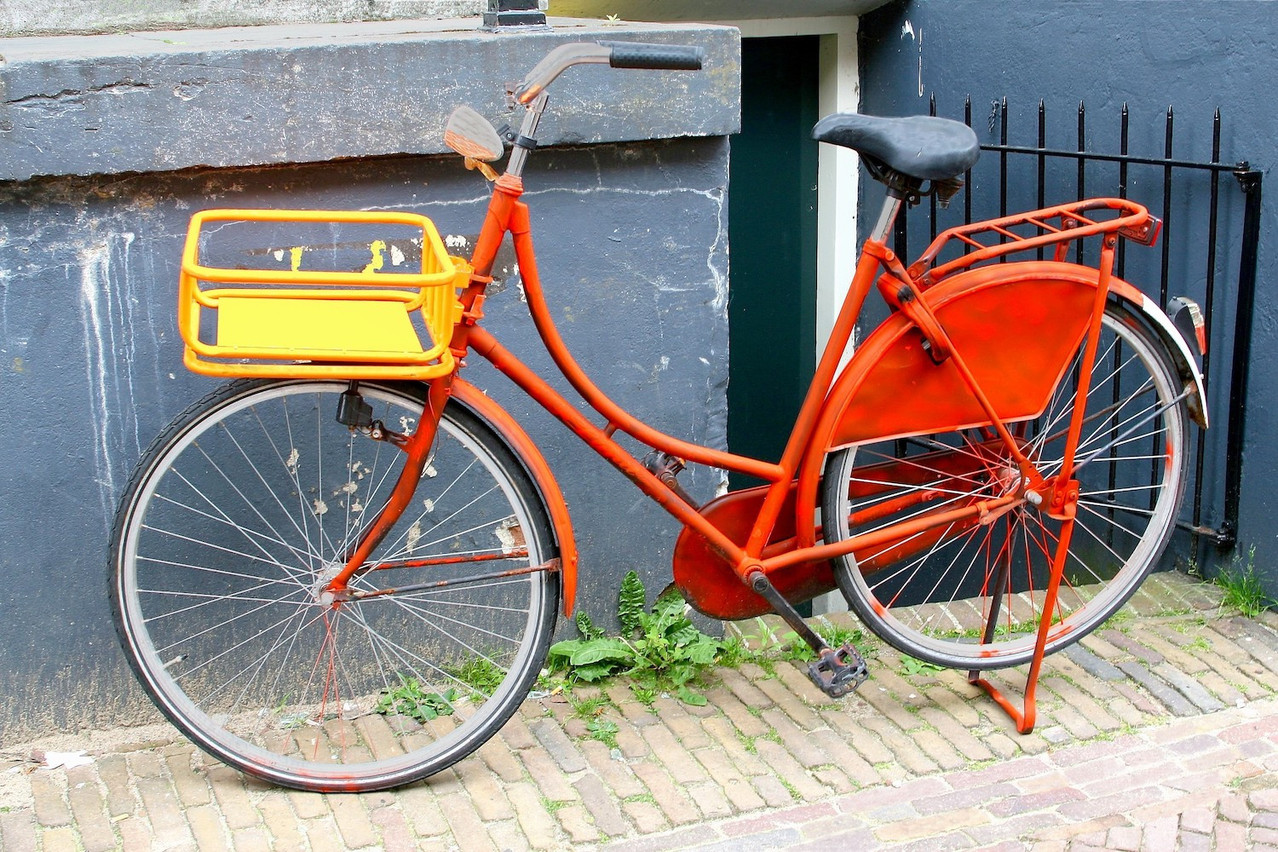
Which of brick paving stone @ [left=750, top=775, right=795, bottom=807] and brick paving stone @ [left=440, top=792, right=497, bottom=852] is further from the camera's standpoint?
brick paving stone @ [left=750, top=775, right=795, bottom=807]

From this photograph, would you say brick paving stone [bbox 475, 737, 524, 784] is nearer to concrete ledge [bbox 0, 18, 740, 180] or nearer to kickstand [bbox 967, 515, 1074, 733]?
kickstand [bbox 967, 515, 1074, 733]

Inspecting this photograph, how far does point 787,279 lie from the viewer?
228 inches

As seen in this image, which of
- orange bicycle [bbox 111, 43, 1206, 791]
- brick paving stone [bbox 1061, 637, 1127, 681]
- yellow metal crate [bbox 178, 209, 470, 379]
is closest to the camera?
yellow metal crate [bbox 178, 209, 470, 379]

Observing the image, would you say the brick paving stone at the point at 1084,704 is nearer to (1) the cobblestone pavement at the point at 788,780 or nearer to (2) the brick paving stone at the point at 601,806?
(1) the cobblestone pavement at the point at 788,780

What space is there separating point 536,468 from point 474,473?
2.11 feet

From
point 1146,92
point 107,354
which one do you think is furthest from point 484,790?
point 1146,92

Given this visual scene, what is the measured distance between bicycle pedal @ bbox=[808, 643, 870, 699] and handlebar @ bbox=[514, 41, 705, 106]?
151 cm

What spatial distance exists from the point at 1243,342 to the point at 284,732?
120 inches

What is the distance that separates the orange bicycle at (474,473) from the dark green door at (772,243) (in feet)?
6.98

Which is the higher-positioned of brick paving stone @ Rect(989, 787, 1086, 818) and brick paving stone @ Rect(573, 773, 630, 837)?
brick paving stone @ Rect(573, 773, 630, 837)

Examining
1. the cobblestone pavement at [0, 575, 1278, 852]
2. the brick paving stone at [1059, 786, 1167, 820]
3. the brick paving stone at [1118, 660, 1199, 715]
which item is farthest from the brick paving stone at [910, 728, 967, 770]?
the brick paving stone at [1118, 660, 1199, 715]

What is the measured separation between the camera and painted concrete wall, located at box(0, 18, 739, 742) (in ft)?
10.5

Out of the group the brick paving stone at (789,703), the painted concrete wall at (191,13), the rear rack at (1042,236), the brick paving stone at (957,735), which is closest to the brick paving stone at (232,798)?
the brick paving stone at (789,703)

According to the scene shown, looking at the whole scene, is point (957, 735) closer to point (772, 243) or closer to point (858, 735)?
point (858, 735)
